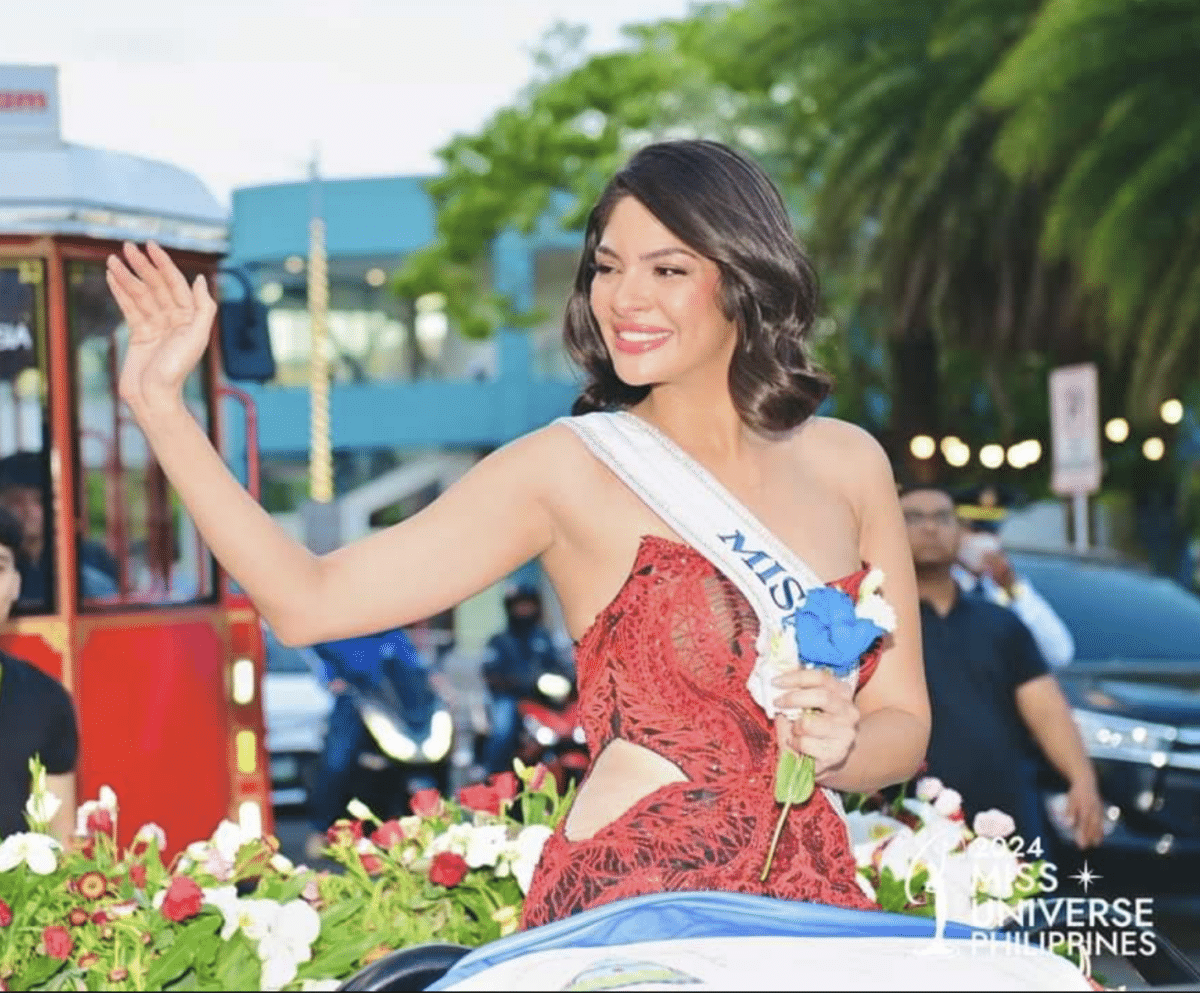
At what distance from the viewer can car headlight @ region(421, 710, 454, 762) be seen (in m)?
13.5

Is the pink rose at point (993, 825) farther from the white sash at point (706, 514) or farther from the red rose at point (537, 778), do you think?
the white sash at point (706, 514)

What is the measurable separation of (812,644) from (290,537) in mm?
707

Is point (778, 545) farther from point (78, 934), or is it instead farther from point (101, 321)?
point (101, 321)

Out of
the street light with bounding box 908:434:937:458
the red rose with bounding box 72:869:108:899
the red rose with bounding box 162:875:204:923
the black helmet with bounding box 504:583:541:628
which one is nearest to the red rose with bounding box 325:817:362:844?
the red rose with bounding box 72:869:108:899

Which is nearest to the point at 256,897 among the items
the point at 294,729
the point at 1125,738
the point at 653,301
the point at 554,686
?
the point at 653,301

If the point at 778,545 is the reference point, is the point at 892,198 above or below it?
above

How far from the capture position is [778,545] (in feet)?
10.8

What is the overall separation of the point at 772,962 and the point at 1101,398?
26570mm

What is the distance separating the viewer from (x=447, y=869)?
4727 millimetres

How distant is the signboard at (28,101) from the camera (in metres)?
9.16

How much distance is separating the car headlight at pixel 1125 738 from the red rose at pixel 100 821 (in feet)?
22.3

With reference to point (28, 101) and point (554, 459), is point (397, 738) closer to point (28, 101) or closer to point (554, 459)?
point (28, 101)

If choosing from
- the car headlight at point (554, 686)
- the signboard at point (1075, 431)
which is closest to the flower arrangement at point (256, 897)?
the car headlight at point (554, 686)

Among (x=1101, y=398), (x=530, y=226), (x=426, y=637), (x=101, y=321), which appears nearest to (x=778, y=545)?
(x=101, y=321)
